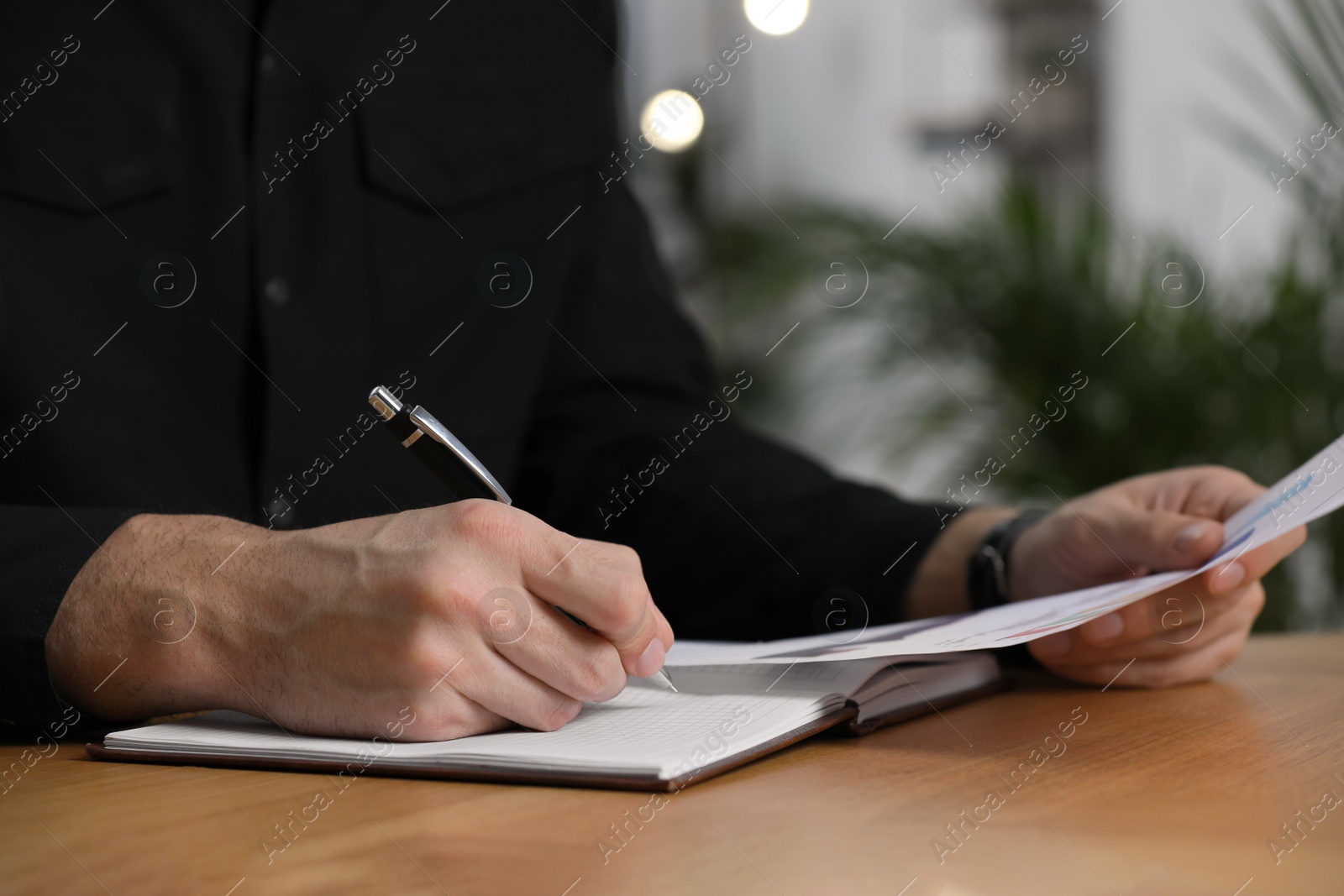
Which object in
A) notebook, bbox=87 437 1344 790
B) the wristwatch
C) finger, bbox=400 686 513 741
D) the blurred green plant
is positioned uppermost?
finger, bbox=400 686 513 741

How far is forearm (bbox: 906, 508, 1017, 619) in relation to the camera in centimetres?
89

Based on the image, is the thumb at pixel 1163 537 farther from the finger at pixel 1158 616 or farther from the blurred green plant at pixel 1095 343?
the blurred green plant at pixel 1095 343

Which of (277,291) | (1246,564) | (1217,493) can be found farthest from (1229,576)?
(277,291)

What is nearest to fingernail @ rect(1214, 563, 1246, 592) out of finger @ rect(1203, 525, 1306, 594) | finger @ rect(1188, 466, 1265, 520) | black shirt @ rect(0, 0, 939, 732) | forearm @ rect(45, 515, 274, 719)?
finger @ rect(1203, 525, 1306, 594)

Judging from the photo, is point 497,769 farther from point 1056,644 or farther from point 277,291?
point 277,291

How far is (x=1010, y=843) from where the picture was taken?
0.41 m

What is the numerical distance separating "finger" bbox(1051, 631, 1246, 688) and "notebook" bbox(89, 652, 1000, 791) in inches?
5.1

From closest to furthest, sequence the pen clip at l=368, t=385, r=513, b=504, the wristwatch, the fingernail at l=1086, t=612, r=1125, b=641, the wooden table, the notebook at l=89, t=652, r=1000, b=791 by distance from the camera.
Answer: the wooden table, the notebook at l=89, t=652, r=1000, b=791, the pen clip at l=368, t=385, r=513, b=504, the fingernail at l=1086, t=612, r=1125, b=641, the wristwatch

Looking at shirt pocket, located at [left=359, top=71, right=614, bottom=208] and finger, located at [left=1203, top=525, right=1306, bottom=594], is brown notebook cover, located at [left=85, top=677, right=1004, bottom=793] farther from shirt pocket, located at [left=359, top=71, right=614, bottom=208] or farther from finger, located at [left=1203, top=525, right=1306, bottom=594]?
shirt pocket, located at [left=359, top=71, right=614, bottom=208]

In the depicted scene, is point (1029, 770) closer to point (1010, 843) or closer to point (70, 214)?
point (1010, 843)

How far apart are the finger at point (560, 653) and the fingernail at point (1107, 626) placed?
34 cm

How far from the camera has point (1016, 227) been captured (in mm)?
2049

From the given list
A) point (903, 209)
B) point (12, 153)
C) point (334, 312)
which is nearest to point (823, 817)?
point (334, 312)

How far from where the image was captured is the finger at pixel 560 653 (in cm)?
54
